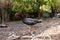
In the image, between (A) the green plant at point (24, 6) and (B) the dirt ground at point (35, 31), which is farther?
(A) the green plant at point (24, 6)

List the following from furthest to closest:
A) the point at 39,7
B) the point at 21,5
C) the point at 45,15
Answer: the point at 45,15
the point at 39,7
the point at 21,5

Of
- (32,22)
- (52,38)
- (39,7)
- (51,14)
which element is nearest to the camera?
(52,38)

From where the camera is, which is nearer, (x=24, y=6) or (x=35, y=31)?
(x=35, y=31)

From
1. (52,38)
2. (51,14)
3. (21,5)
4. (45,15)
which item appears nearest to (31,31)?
(52,38)

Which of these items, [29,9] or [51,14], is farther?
[51,14]

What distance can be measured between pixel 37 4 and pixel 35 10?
0.50m

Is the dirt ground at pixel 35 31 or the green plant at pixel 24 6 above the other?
the green plant at pixel 24 6

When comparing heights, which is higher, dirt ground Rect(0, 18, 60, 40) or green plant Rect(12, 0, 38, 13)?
green plant Rect(12, 0, 38, 13)

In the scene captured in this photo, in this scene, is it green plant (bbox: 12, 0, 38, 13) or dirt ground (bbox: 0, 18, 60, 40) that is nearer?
dirt ground (bbox: 0, 18, 60, 40)

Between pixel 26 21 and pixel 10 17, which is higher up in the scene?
pixel 26 21

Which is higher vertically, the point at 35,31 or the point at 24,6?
the point at 24,6

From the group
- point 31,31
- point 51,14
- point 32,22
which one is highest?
point 32,22

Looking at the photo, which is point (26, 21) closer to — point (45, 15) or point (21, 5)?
point (21, 5)

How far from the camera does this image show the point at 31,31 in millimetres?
5148
